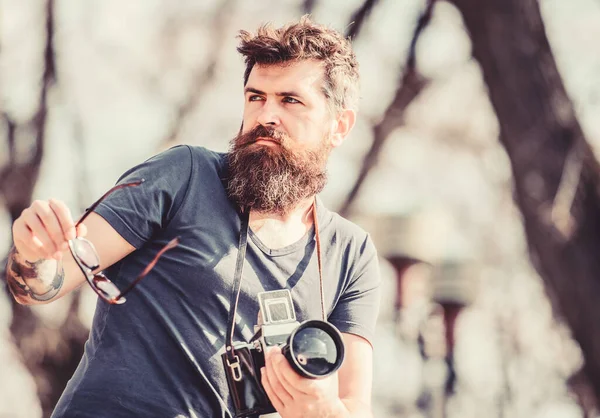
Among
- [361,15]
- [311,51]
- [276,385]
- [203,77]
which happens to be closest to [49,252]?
[276,385]

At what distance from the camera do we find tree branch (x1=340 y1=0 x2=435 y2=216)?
24.2 ft

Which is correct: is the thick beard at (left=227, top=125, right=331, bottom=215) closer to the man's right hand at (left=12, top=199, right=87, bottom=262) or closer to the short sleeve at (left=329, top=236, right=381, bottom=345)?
the short sleeve at (left=329, top=236, right=381, bottom=345)

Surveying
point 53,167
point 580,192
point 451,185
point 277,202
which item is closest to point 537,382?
point 451,185

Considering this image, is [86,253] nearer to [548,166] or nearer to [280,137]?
[280,137]

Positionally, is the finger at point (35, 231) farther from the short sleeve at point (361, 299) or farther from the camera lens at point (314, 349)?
the short sleeve at point (361, 299)

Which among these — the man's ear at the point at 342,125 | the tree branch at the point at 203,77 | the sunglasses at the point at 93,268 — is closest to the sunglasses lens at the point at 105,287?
the sunglasses at the point at 93,268

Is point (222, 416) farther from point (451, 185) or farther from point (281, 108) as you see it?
point (451, 185)

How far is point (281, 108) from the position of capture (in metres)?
2.79

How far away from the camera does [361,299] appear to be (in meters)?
2.85

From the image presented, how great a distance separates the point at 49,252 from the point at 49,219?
89 millimetres

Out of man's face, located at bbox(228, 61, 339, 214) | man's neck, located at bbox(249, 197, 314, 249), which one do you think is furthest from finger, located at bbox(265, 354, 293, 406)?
man's face, located at bbox(228, 61, 339, 214)

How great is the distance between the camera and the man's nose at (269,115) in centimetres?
275

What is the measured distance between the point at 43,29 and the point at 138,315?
5.92 m

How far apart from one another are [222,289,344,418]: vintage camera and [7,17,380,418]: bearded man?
1.2 inches
